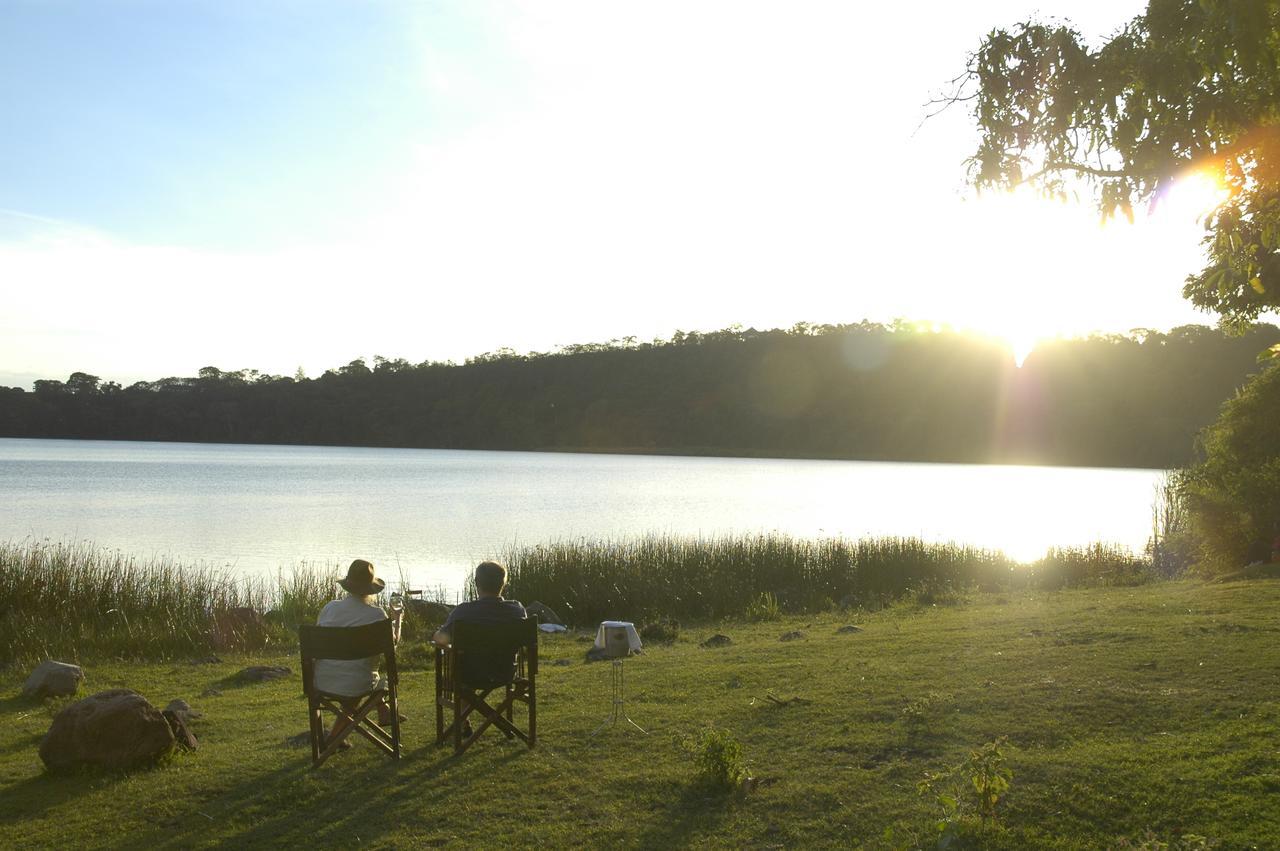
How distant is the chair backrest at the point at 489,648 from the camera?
5.58 m

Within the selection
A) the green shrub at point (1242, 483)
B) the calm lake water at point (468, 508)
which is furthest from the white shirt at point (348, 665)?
the calm lake water at point (468, 508)

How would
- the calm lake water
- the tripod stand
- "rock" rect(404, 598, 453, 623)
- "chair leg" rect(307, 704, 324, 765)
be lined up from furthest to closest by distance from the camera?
1. the calm lake water
2. "rock" rect(404, 598, 453, 623)
3. the tripod stand
4. "chair leg" rect(307, 704, 324, 765)

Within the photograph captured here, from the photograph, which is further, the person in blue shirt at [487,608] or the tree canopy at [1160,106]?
the person in blue shirt at [487,608]

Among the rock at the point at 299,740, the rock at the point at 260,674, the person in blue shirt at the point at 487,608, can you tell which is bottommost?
the rock at the point at 260,674

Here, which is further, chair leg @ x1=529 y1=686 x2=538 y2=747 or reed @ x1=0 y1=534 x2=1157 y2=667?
reed @ x1=0 y1=534 x2=1157 y2=667

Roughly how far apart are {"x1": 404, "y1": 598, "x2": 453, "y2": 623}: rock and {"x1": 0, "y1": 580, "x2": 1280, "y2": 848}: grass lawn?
5061 mm

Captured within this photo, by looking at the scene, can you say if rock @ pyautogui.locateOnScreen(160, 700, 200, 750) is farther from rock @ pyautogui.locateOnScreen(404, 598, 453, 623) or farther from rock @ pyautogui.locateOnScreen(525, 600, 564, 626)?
rock @ pyautogui.locateOnScreen(525, 600, 564, 626)

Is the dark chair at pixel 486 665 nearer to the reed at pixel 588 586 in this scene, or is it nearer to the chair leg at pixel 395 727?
the chair leg at pixel 395 727

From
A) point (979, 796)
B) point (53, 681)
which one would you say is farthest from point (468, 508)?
point (979, 796)

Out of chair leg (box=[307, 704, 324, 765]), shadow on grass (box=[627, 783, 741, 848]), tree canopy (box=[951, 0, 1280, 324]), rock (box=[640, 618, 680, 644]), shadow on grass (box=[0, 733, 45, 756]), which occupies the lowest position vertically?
rock (box=[640, 618, 680, 644])

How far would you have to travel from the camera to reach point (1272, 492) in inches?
550

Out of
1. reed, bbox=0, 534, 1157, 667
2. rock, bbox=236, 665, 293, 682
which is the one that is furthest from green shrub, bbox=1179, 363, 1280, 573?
rock, bbox=236, 665, 293, 682

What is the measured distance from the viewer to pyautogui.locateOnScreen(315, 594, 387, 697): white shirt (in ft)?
18.2

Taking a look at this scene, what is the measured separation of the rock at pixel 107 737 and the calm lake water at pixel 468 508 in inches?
522
